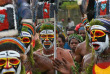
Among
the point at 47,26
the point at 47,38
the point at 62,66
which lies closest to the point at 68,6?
the point at 47,26

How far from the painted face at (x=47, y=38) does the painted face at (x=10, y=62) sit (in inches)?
83.5

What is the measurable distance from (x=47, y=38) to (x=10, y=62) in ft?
7.36

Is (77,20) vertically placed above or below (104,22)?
below

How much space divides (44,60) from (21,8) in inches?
71.6

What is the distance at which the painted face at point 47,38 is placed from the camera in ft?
17.6

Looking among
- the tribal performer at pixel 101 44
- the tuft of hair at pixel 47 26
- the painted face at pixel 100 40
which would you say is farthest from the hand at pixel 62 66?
the tuft of hair at pixel 47 26

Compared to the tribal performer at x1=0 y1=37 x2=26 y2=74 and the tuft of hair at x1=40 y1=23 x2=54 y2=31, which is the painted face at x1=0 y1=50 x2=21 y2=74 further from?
the tuft of hair at x1=40 y1=23 x2=54 y2=31

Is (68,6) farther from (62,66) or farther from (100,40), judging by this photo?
(100,40)

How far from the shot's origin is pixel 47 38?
213 inches

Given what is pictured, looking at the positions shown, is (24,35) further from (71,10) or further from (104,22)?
(71,10)

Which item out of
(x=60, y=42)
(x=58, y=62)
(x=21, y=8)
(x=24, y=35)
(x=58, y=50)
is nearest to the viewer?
(x=21, y=8)

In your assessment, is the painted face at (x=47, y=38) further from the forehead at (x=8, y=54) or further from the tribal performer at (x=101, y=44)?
the forehead at (x=8, y=54)

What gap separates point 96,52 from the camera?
3.85m

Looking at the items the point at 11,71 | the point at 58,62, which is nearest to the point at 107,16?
the point at 58,62
